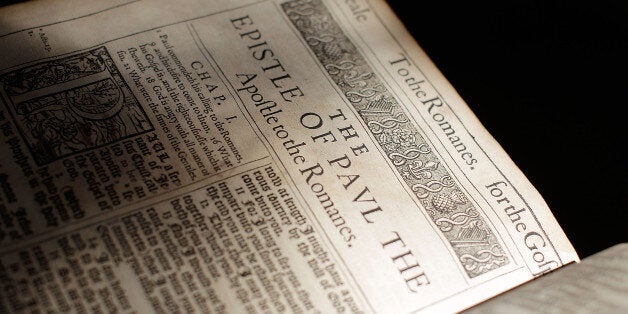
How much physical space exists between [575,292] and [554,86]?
13.0 inches

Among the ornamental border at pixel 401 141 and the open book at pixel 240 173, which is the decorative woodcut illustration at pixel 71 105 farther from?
the ornamental border at pixel 401 141

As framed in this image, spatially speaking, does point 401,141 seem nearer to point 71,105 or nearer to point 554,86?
point 554,86

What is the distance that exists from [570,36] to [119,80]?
64 centimetres

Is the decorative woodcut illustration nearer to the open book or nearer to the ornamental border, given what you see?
the open book

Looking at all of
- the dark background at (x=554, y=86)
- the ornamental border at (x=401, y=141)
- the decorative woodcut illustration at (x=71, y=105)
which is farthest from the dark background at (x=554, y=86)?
the decorative woodcut illustration at (x=71, y=105)

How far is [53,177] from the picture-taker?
1.98 ft

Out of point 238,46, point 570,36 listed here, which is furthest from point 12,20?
point 570,36

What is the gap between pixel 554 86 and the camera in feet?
2.65

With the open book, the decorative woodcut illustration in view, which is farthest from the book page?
the decorative woodcut illustration

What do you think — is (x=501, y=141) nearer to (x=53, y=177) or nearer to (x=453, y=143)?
(x=453, y=143)

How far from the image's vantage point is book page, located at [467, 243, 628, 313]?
58cm

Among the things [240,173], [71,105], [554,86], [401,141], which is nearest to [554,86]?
[554,86]

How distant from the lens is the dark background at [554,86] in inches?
28.8

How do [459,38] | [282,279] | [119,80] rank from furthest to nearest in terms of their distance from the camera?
[459,38] → [119,80] → [282,279]
